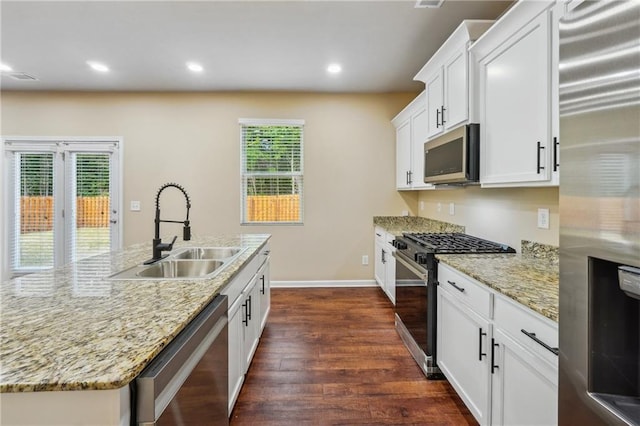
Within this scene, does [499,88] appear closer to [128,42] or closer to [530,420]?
[530,420]

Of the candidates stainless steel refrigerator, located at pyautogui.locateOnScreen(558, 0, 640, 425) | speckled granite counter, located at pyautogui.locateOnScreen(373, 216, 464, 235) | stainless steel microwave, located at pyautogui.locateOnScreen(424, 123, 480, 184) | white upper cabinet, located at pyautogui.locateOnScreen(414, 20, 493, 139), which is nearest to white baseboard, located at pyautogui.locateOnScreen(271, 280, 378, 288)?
speckled granite counter, located at pyautogui.locateOnScreen(373, 216, 464, 235)

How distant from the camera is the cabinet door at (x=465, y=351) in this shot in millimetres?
1597

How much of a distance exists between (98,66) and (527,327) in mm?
4558

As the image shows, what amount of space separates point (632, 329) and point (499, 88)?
5.31ft

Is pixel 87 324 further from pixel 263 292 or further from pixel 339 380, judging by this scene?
pixel 263 292

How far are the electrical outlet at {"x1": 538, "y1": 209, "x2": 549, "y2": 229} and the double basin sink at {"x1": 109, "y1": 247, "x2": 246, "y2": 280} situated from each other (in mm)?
1979

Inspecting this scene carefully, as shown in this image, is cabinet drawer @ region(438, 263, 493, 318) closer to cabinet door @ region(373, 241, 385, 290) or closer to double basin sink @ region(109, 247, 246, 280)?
double basin sink @ region(109, 247, 246, 280)

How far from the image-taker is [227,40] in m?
2.98

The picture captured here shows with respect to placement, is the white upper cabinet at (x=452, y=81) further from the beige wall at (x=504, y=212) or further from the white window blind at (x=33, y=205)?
the white window blind at (x=33, y=205)

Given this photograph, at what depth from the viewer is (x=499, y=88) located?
1961mm

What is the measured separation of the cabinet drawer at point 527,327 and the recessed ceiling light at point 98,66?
4.36 metres

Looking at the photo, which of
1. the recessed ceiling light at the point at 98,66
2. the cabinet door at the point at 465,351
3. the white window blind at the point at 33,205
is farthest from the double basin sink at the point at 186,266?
the white window blind at the point at 33,205

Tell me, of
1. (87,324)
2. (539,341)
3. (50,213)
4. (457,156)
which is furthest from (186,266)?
(50,213)

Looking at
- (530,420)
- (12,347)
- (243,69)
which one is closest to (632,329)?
(530,420)
